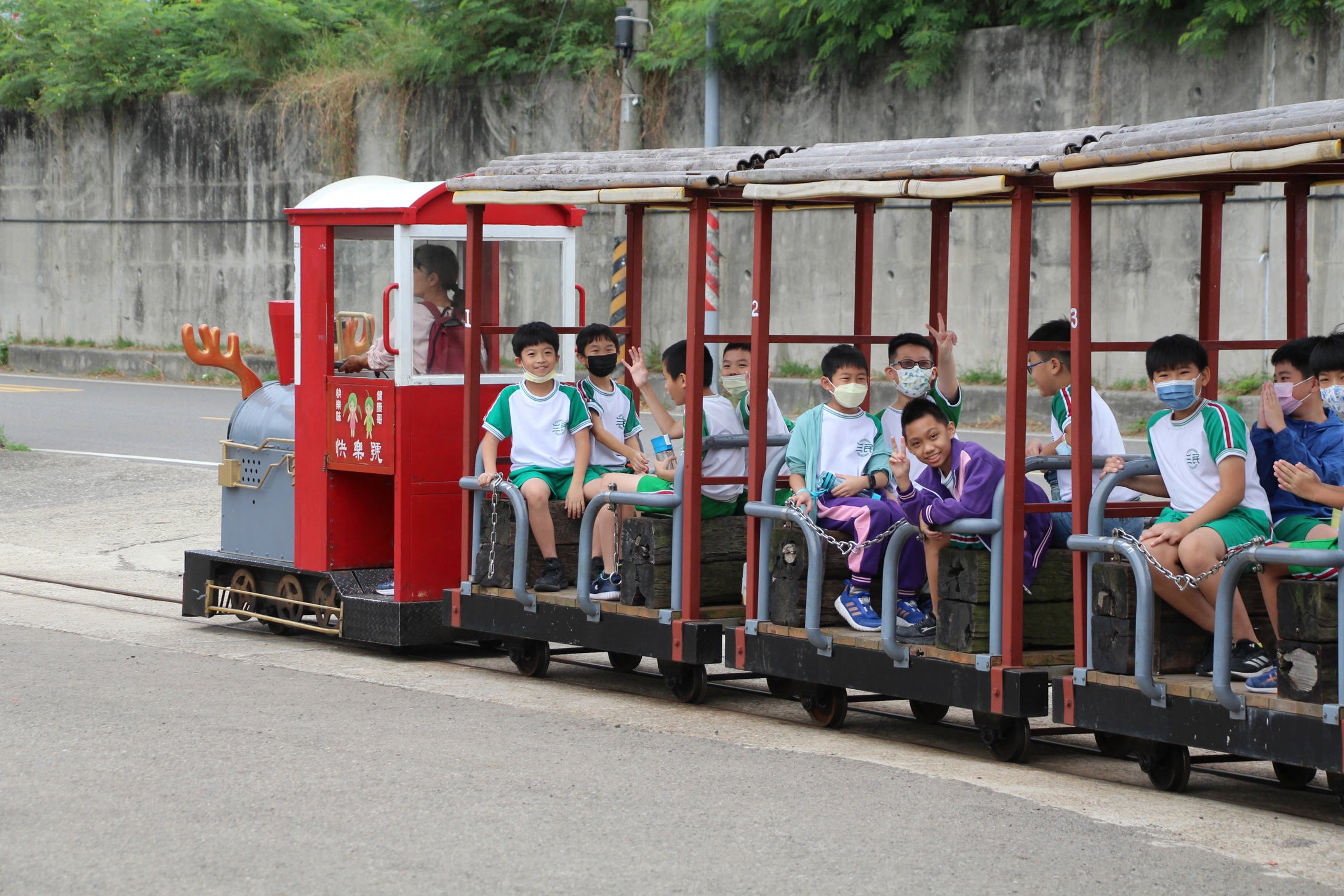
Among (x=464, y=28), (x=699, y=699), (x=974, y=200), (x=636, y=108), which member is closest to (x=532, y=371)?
(x=699, y=699)

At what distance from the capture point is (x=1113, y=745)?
22.0 ft

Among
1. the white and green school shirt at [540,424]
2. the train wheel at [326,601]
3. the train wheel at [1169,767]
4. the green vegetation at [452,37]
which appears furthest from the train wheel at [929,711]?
the green vegetation at [452,37]

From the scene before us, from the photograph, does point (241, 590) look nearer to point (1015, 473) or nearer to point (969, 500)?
point (969, 500)

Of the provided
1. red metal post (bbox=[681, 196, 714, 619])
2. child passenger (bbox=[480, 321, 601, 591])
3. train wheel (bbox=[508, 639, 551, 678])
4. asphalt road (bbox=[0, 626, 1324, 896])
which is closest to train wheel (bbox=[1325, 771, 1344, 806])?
asphalt road (bbox=[0, 626, 1324, 896])

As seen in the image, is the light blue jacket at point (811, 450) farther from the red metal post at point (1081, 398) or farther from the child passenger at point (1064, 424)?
the red metal post at point (1081, 398)

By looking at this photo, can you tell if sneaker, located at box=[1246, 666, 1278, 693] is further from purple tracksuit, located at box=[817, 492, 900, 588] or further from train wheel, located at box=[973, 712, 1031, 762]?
purple tracksuit, located at box=[817, 492, 900, 588]

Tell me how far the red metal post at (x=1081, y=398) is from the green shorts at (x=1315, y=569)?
749 mm

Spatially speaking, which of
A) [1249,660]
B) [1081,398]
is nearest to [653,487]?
[1081,398]

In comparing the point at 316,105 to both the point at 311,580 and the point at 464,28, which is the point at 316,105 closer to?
the point at 464,28

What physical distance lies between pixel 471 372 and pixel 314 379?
1067mm

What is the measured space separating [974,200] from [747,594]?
1876 millimetres

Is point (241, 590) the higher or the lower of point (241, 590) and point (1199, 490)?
the lower

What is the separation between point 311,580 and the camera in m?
9.21

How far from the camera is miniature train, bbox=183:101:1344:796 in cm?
589
